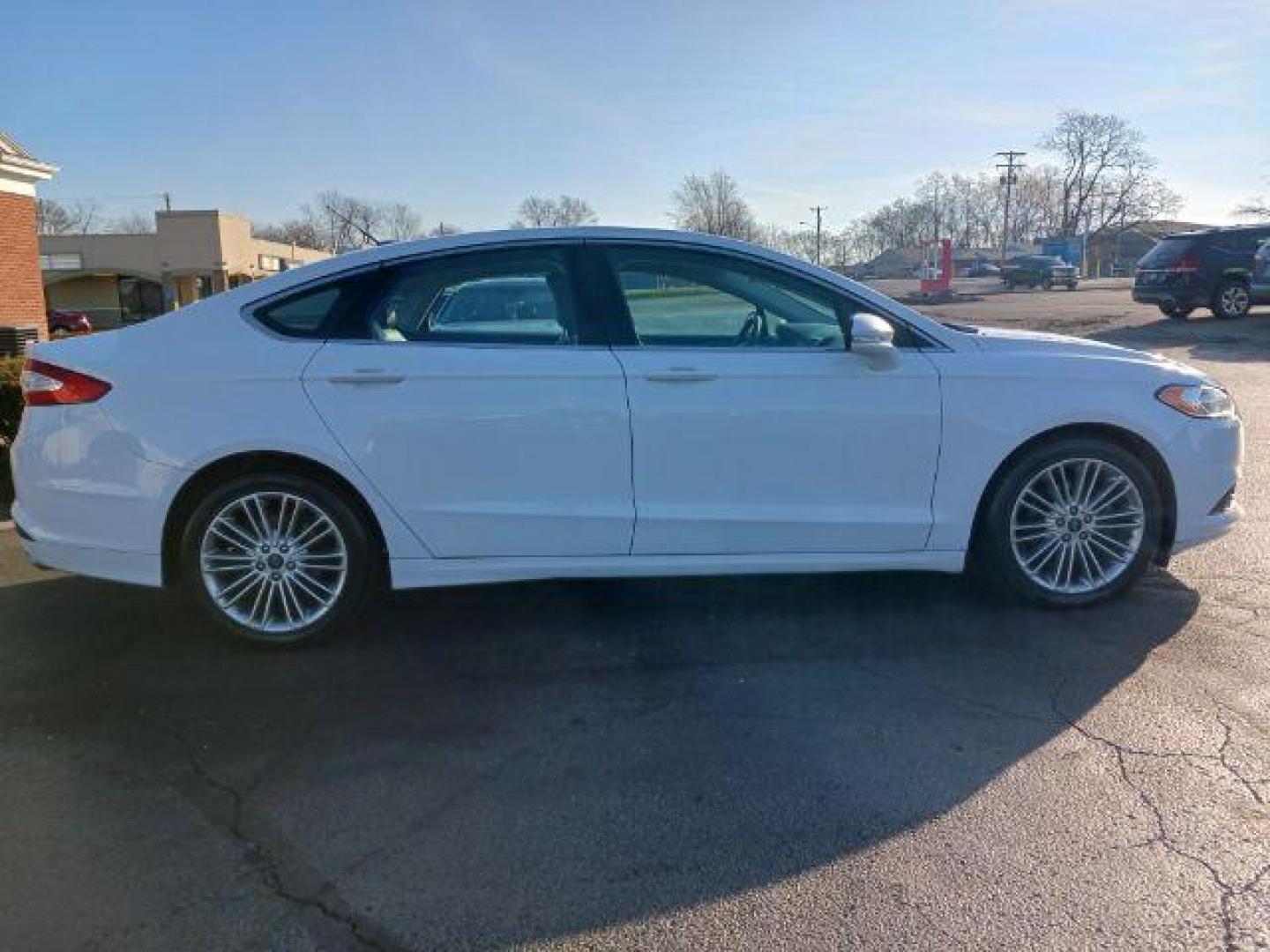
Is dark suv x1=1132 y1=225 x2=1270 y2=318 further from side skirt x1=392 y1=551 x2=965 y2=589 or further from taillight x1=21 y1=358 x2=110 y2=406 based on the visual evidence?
taillight x1=21 y1=358 x2=110 y2=406

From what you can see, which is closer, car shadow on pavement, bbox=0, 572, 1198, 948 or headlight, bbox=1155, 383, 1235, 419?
car shadow on pavement, bbox=0, 572, 1198, 948

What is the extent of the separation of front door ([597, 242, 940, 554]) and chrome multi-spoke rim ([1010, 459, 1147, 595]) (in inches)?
21.3

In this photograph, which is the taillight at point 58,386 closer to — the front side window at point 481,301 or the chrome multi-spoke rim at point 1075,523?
the front side window at point 481,301

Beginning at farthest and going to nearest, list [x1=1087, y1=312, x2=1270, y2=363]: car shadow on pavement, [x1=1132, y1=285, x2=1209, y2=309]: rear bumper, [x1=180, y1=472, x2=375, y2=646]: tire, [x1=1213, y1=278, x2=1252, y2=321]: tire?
1. [x1=1132, y1=285, x2=1209, y2=309]: rear bumper
2. [x1=1213, y1=278, x2=1252, y2=321]: tire
3. [x1=1087, y1=312, x2=1270, y2=363]: car shadow on pavement
4. [x1=180, y1=472, x2=375, y2=646]: tire

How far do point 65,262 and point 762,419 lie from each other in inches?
2356

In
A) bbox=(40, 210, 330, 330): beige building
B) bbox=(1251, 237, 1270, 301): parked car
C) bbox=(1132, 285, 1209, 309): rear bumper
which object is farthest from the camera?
bbox=(40, 210, 330, 330): beige building

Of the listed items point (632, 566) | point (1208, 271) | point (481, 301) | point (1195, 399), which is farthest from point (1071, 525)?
point (1208, 271)

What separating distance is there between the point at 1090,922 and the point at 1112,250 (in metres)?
112

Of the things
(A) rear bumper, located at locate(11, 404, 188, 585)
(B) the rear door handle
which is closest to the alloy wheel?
(B) the rear door handle

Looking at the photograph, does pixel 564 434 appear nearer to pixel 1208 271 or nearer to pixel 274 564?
pixel 274 564

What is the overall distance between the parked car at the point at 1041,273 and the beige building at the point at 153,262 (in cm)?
3895

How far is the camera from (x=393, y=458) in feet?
13.2

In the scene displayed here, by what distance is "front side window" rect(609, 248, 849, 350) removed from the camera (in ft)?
13.9

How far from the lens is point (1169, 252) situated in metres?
21.5
